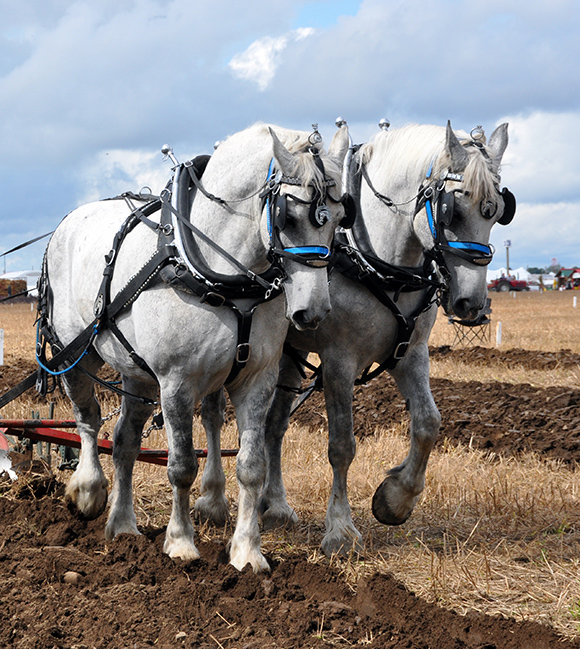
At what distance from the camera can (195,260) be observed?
153 inches

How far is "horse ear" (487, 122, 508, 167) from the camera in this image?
14.1 feet

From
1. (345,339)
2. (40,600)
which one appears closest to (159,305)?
(345,339)

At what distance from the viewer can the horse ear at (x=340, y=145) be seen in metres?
3.94

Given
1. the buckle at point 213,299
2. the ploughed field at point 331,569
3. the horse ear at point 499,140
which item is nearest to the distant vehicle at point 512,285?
the ploughed field at point 331,569

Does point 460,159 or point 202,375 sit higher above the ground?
point 460,159

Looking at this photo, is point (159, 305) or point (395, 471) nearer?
point (159, 305)

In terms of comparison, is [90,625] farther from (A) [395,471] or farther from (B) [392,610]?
(A) [395,471]

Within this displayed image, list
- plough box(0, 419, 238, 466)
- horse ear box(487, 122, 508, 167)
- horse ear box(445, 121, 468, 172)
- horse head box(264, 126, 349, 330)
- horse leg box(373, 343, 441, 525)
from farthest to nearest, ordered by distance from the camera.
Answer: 1. plough box(0, 419, 238, 466)
2. horse leg box(373, 343, 441, 525)
3. horse ear box(487, 122, 508, 167)
4. horse ear box(445, 121, 468, 172)
5. horse head box(264, 126, 349, 330)

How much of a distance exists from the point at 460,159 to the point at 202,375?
1.66 metres

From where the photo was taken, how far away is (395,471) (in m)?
4.73

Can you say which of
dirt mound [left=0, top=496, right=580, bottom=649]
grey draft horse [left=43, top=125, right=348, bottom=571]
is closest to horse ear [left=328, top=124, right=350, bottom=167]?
grey draft horse [left=43, top=125, right=348, bottom=571]

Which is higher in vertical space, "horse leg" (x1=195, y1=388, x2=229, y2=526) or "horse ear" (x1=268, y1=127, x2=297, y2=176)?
"horse ear" (x1=268, y1=127, x2=297, y2=176)

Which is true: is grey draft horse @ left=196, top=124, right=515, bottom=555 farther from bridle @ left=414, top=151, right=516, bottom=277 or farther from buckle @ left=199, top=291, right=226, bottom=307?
buckle @ left=199, top=291, right=226, bottom=307

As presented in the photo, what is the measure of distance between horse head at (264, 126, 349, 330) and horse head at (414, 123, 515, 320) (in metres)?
0.64
